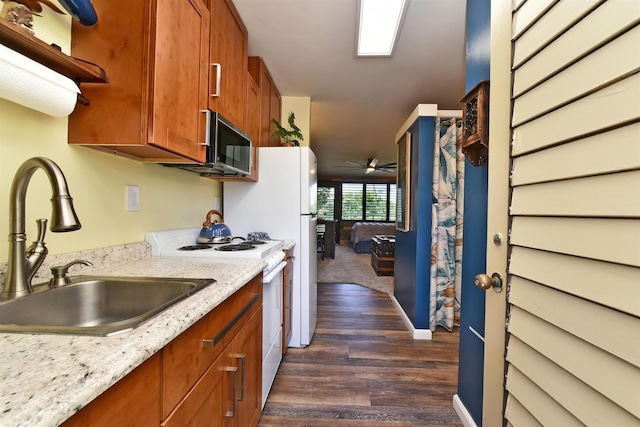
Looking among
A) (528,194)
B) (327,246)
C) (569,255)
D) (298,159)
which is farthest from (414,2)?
(327,246)

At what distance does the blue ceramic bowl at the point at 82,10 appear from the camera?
3.00ft

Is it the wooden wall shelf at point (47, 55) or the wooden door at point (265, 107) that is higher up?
the wooden door at point (265, 107)

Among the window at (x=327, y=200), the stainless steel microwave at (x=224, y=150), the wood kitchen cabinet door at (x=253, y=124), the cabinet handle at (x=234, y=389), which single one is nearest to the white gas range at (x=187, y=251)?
the stainless steel microwave at (x=224, y=150)

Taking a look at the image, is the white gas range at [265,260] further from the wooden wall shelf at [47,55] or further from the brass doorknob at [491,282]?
the brass doorknob at [491,282]

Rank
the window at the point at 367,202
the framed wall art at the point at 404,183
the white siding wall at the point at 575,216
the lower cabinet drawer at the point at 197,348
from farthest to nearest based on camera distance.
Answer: the window at the point at 367,202, the framed wall art at the point at 404,183, the lower cabinet drawer at the point at 197,348, the white siding wall at the point at 575,216

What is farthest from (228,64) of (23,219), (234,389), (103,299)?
(234,389)

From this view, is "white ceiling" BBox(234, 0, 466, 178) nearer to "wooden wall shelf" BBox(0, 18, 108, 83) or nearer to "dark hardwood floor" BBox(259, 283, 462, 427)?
"wooden wall shelf" BBox(0, 18, 108, 83)

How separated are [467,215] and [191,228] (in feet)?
5.77

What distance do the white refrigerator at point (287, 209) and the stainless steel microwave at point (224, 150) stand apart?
36 centimetres

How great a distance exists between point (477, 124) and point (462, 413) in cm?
155

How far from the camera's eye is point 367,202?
9.53 m

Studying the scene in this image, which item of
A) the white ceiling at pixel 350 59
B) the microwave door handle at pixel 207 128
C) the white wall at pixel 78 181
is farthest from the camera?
the white ceiling at pixel 350 59

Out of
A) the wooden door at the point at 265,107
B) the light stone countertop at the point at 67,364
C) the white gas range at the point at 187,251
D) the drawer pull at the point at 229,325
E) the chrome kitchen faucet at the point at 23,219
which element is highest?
the wooden door at the point at 265,107

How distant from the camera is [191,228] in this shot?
192 centimetres
